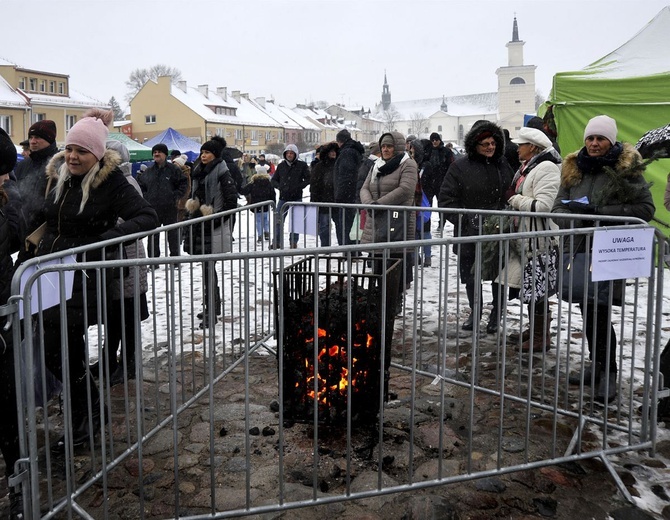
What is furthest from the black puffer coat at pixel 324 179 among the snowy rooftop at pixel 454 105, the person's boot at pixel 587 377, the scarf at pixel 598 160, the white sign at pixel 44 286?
the snowy rooftop at pixel 454 105

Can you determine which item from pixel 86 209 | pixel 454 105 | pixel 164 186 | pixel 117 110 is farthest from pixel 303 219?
pixel 454 105

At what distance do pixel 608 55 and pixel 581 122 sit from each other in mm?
1521

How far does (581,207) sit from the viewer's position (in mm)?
5078

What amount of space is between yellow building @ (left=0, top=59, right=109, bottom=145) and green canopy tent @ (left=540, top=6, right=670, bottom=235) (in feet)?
129

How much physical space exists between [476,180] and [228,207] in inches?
112

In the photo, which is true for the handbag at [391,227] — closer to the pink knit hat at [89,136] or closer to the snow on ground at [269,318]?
the snow on ground at [269,318]

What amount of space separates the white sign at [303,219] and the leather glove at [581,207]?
2.35 meters

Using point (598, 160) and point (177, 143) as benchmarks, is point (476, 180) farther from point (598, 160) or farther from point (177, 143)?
point (177, 143)

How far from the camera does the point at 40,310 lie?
2953 mm

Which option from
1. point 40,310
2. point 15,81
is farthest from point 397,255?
point 15,81

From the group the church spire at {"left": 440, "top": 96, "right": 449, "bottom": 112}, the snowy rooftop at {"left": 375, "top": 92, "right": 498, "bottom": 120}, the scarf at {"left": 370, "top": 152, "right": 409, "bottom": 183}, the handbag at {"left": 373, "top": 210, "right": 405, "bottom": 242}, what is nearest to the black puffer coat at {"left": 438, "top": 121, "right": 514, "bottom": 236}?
the handbag at {"left": 373, "top": 210, "right": 405, "bottom": 242}

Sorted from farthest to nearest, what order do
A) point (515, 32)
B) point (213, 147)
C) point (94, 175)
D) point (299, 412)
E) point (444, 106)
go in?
point (444, 106) < point (515, 32) < point (213, 147) < point (94, 175) < point (299, 412)

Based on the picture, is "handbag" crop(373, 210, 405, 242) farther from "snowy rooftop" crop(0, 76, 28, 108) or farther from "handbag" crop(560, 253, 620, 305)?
"snowy rooftop" crop(0, 76, 28, 108)

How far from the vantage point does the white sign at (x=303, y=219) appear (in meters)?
6.43
